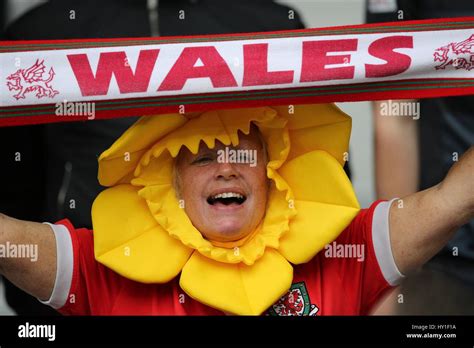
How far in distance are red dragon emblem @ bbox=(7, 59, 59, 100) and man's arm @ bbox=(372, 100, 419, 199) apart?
2.14 ft

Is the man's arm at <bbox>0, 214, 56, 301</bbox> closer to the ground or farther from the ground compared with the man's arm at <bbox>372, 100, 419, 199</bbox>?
closer to the ground

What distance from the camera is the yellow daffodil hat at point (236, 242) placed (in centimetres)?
194

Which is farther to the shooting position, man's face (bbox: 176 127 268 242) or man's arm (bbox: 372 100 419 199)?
man's arm (bbox: 372 100 419 199)

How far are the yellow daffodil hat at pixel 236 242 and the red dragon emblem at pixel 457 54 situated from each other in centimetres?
20

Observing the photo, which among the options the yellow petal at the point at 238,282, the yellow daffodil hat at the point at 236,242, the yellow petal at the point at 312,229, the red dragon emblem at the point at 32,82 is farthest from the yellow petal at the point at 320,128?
the red dragon emblem at the point at 32,82

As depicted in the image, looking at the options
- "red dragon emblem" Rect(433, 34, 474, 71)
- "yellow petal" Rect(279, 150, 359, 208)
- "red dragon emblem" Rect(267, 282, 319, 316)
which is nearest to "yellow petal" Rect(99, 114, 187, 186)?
"yellow petal" Rect(279, 150, 359, 208)

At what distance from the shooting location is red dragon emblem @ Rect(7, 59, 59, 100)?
197 centimetres

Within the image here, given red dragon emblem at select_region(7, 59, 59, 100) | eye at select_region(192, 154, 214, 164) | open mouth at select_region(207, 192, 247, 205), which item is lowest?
open mouth at select_region(207, 192, 247, 205)

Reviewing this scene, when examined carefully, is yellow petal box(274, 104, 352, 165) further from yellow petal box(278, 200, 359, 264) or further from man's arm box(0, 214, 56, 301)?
man's arm box(0, 214, 56, 301)

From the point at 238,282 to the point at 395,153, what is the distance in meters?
0.49

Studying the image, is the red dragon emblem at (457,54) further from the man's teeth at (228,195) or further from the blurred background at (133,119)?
the man's teeth at (228,195)

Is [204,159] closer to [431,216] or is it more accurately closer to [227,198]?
[227,198]

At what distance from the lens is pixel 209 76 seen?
1.96 m
